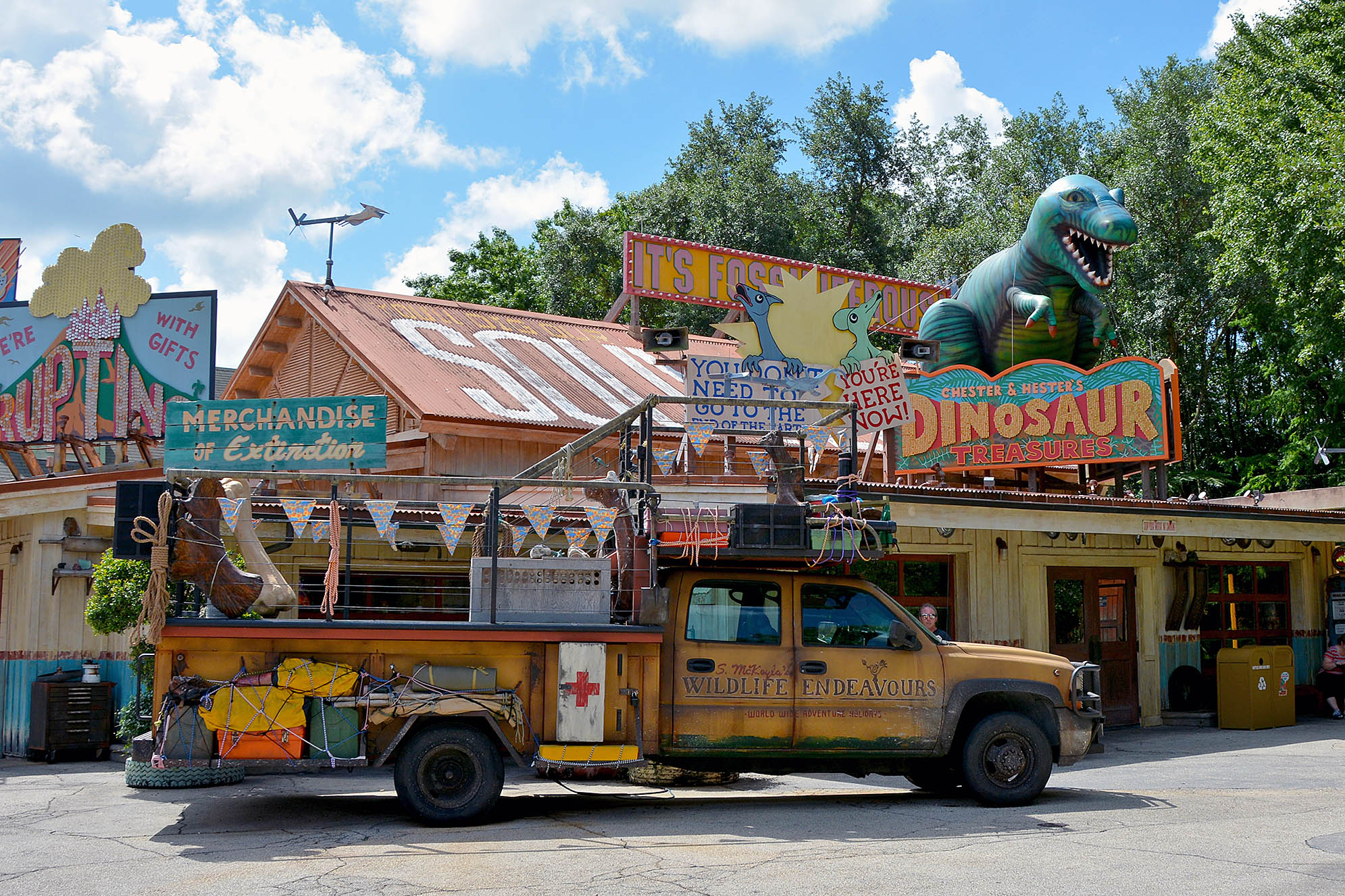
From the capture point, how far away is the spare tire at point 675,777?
1140cm

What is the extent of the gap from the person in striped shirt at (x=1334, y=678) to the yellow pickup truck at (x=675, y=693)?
32.6ft

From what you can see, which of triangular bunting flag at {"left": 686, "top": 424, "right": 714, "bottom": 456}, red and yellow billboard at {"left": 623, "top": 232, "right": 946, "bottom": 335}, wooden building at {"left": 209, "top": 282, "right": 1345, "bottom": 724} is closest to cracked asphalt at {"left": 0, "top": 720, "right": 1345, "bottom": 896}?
wooden building at {"left": 209, "top": 282, "right": 1345, "bottom": 724}

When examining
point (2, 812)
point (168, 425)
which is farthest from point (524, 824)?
point (168, 425)

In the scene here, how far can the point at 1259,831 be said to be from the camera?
27.4 ft

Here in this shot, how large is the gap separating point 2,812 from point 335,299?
11.7m

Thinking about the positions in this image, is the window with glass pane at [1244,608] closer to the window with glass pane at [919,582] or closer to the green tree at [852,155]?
the window with glass pane at [919,582]

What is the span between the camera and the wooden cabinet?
1380cm

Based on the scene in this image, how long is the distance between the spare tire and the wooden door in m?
6.73

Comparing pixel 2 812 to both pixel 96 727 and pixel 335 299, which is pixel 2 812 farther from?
pixel 335 299

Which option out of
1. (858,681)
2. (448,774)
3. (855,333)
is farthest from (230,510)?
(855,333)

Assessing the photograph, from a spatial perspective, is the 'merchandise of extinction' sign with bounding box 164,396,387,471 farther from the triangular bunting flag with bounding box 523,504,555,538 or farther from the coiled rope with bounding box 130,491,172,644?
the coiled rope with bounding box 130,491,172,644

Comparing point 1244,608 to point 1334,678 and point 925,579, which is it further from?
point 925,579

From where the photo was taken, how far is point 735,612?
373 inches

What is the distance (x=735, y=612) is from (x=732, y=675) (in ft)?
1.61
